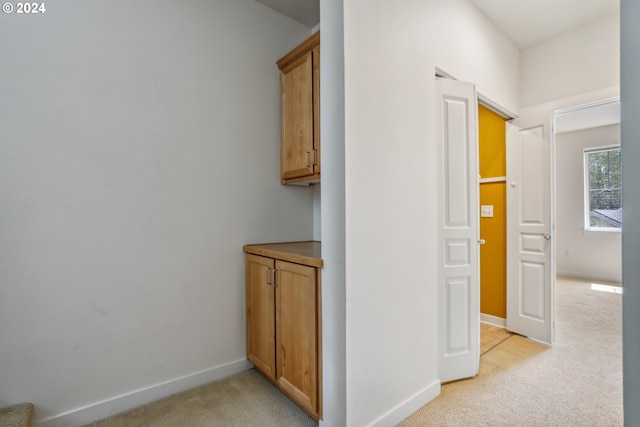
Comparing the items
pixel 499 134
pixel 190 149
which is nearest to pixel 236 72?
pixel 190 149

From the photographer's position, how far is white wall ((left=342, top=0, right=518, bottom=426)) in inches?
58.7

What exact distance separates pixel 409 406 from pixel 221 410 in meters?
1.09

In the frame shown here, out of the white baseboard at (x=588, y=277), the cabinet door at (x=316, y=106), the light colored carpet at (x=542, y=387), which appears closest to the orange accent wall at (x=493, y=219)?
the light colored carpet at (x=542, y=387)

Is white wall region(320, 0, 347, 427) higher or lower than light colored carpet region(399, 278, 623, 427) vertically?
higher

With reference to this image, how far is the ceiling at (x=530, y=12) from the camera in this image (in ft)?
7.83

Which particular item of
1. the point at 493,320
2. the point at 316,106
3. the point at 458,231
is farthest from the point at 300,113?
the point at 493,320

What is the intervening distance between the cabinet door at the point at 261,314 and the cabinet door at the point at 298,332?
81 mm

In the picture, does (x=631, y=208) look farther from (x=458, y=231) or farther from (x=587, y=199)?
(x=587, y=199)

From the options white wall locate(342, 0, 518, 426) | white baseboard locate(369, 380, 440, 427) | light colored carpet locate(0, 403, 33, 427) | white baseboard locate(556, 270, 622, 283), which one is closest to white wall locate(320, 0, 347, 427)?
white wall locate(342, 0, 518, 426)

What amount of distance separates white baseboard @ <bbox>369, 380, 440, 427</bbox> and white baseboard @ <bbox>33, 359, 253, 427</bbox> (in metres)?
1.11

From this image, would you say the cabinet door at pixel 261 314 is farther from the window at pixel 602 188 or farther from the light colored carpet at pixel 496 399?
the window at pixel 602 188

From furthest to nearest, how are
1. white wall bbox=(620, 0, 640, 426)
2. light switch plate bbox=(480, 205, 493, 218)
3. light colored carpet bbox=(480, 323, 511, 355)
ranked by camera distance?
light switch plate bbox=(480, 205, 493, 218) → light colored carpet bbox=(480, 323, 511, 355) → white wall bbox=(620, 0, 640, 426)

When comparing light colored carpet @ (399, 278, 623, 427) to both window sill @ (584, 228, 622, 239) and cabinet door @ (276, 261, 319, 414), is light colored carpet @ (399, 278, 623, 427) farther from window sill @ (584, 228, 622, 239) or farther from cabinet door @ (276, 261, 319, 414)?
window sill @ (584, 228, 622, 239)

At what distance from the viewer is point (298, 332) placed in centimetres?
172
